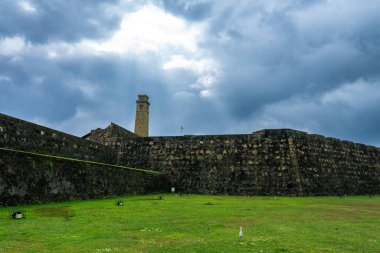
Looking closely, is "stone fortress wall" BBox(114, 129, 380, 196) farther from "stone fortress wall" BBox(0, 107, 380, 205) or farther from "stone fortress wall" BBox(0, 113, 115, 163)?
"stone fortress wall" BBox(0, 113, 115, 163)

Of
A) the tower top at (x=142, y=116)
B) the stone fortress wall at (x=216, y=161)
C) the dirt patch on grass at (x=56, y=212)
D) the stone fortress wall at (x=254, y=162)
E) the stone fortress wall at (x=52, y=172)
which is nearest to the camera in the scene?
the dirt patch on grass at (x=56, y=212)

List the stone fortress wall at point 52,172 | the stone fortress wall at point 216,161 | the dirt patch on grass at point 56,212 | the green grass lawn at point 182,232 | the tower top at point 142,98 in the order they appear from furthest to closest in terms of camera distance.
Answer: the tower top at point 142,98 < the stone fortress wall at point 216,161 < the stone fortress wall at point 52,172 < the dirt patch on grass at point 56,212 < the green grass lawn at point 182,232

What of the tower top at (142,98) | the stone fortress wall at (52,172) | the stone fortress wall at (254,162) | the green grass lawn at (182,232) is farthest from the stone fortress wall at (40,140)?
the tower top at (142,98)

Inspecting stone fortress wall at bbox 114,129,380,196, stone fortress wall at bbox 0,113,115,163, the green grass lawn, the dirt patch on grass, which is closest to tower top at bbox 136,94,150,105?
stone fortress wall at bbox 114,129,380,196

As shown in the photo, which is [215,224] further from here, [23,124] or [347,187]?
[347,187]

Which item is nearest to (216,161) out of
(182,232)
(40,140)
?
(40,140)

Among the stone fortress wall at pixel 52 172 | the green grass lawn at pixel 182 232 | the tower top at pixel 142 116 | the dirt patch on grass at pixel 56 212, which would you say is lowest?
the green grass lawn at pixel 182 232

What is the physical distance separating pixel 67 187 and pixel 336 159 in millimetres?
16811

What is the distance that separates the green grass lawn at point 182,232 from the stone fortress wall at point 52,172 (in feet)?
3.88

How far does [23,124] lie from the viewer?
15.4 meters

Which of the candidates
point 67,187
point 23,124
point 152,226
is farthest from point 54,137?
point 152,226

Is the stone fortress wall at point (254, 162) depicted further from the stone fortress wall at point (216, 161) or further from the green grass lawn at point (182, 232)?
the green grass lawn at point (182, 232)

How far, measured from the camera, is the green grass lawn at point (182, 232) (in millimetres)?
5703

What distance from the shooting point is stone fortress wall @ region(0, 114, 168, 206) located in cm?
1093
